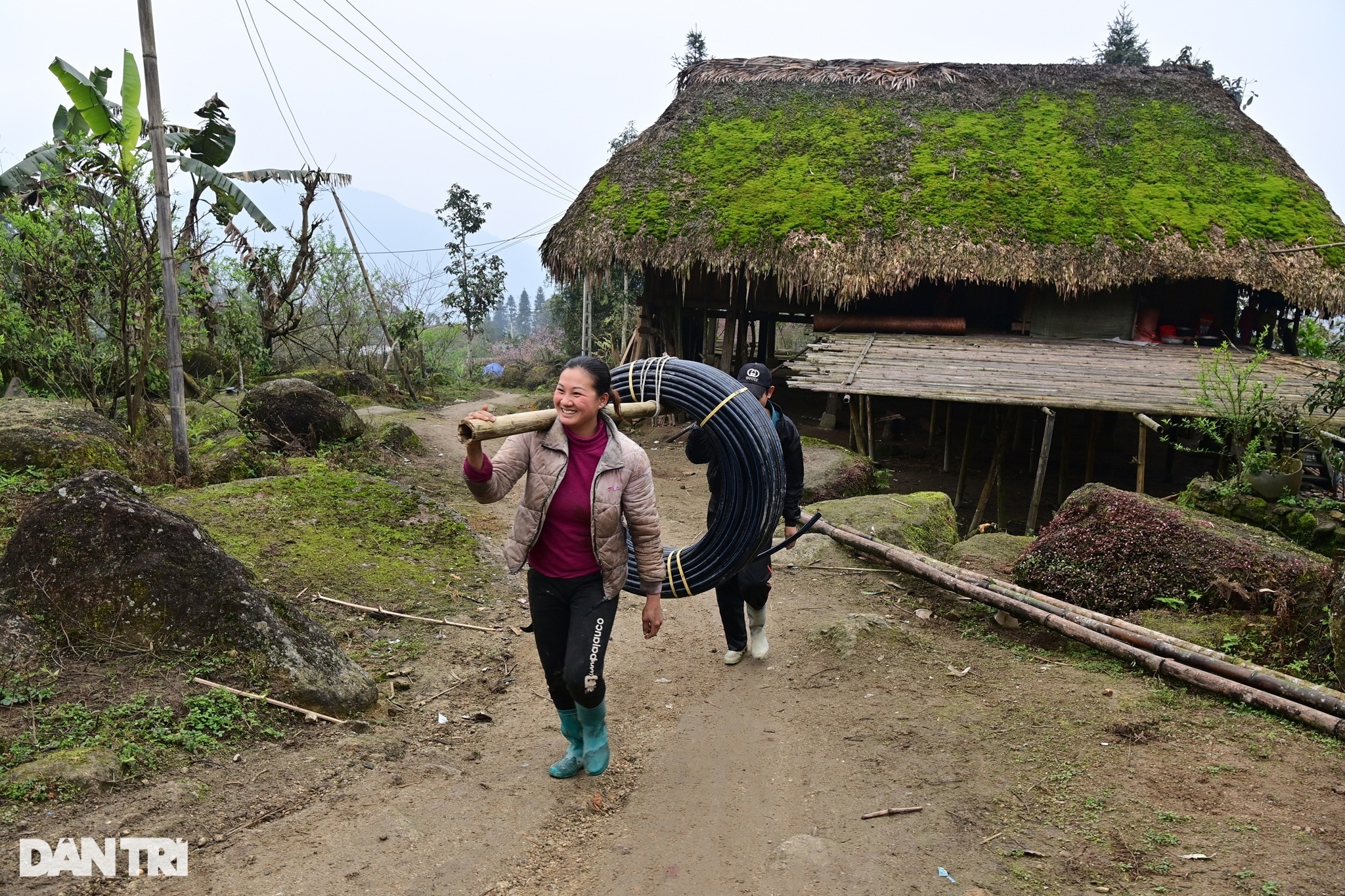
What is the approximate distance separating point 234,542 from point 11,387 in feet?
27.6

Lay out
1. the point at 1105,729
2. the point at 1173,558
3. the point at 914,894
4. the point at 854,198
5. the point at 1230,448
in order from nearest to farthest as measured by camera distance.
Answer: the point at 914,894 < the point at 1105,729 < the point at 1173,558 < the point at 1230,448 < the point at 854,198

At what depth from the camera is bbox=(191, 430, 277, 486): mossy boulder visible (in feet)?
28.2

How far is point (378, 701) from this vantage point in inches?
172

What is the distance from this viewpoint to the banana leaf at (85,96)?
1116cm

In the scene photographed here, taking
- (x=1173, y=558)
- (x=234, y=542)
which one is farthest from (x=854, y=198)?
(x=234, y=542)

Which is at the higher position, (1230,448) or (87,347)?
(87,347)

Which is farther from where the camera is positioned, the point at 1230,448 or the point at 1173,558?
the point at 1230,448

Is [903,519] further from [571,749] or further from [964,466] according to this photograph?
[964,466]

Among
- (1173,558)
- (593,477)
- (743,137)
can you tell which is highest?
(743,137)

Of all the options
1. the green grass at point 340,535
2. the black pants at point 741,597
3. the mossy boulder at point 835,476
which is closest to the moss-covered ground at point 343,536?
the green grass at point 340,535

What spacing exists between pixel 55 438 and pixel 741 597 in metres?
6.64

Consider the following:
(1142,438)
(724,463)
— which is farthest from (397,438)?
(1142,438)

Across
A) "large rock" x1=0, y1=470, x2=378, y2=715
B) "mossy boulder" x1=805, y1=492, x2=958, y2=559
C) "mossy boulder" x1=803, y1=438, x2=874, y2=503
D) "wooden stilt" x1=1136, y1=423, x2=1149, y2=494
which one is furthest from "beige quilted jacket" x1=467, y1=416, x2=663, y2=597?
"wooden stilt" x1=1136, y1=423, x2=1149, y2=494

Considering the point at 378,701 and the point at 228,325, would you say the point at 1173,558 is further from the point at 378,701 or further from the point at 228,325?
the point at 228,325
